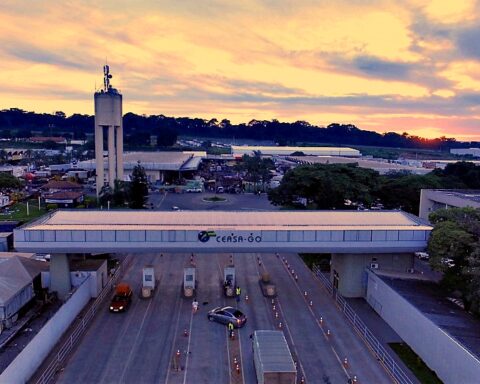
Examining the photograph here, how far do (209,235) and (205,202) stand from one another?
3605cm

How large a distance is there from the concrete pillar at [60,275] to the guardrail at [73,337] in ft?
5.73

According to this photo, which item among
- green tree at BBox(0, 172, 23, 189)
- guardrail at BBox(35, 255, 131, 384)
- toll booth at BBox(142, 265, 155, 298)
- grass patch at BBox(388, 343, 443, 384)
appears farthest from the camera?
green tree at BBox(0, 172, 23, 189)

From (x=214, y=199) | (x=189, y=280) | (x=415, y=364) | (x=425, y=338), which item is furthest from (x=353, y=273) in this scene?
(x=214, y=199)

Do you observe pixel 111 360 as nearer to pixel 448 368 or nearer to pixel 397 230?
pixel 448 368

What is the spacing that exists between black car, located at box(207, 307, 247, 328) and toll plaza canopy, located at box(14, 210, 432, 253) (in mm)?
3191

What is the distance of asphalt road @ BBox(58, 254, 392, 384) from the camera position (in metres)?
17.5

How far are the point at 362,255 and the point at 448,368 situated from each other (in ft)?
31.7

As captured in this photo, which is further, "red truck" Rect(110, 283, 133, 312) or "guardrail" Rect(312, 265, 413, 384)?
"red truck" Rect(110, 283, 133, 312)

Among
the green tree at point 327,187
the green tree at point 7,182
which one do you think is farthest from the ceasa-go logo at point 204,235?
the green tree at point 7,182

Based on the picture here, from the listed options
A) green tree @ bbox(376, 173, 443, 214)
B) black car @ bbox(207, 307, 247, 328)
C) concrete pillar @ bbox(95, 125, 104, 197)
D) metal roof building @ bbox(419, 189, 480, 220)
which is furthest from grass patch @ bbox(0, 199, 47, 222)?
metal roof building @ bbox(419, 189, 480, 220)

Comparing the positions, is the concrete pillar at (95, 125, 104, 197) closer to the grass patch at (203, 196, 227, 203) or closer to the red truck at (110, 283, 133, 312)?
the grass patch at (203, 196, 227, 203)

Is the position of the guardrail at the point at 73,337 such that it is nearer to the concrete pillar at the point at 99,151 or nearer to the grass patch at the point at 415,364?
the grass patch at the point at 415,364

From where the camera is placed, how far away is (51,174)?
82.5 m

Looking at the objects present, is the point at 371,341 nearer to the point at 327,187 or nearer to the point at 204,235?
the point at 204,235
